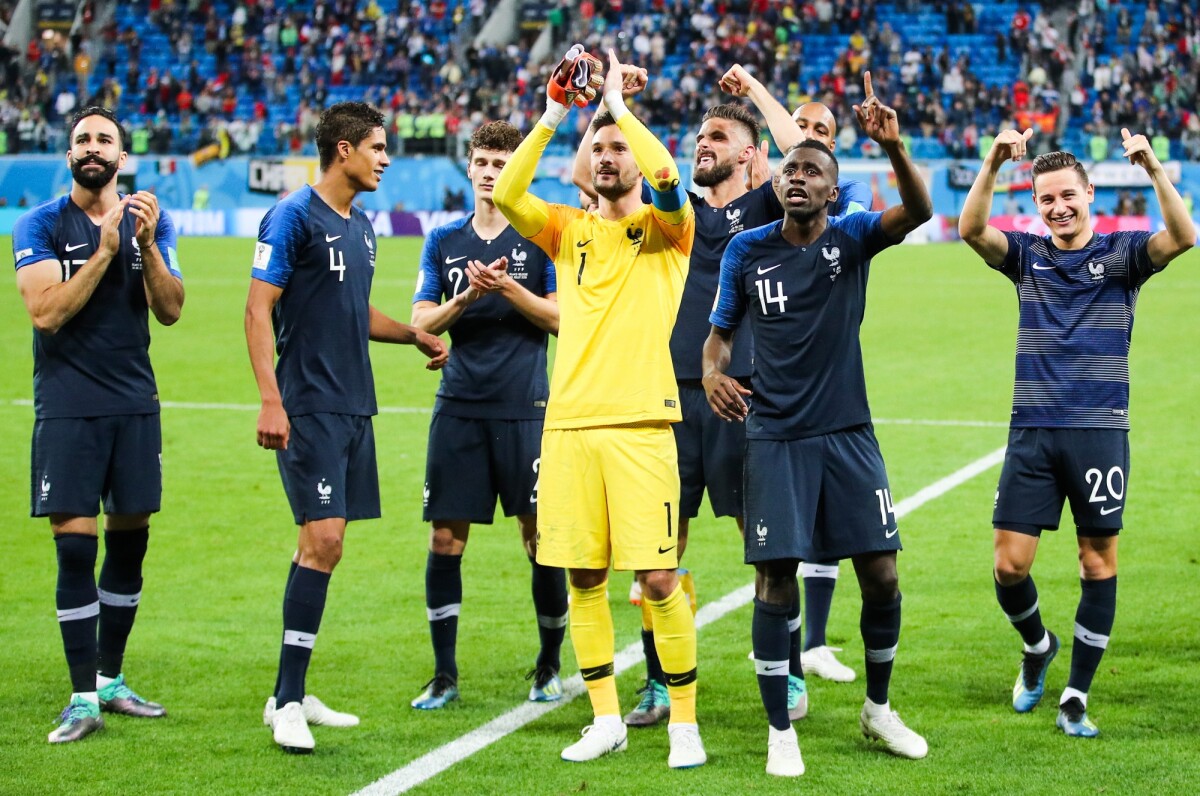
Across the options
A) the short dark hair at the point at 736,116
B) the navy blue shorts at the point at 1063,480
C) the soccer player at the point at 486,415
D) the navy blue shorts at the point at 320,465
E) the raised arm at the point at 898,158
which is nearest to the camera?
the raised arm at the point at 898,158

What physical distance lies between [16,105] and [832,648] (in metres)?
44.2

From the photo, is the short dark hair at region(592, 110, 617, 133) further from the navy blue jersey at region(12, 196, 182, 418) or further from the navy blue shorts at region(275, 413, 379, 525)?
the navy blue jersey at region(12, 196, 182, 418)

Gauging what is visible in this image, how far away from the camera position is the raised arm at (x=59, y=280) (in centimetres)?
583

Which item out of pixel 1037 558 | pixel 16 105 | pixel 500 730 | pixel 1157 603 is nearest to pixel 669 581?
pixel 500 730

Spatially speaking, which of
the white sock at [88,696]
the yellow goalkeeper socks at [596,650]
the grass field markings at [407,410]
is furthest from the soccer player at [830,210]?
the grass field markings at [407,410]

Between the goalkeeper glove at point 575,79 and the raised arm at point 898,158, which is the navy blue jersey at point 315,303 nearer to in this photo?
the goalkeeper glove at point 575,79

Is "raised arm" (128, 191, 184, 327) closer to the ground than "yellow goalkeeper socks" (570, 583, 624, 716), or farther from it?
farther from it

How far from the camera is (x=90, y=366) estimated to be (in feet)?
19.8

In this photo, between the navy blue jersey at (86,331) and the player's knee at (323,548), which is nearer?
the player's knee at (323,548)

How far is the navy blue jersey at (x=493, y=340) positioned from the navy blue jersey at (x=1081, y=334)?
6.62 ft

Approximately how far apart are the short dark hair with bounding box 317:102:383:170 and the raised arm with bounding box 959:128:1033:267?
91.3 inches

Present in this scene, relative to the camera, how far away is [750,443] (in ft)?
18.5

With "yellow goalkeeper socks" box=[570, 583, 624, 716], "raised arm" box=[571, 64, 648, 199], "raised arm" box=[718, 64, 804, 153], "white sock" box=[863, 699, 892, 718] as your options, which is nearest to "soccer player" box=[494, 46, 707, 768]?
"yellow goalkeeper socks" box=[570, 583, 624, 716]

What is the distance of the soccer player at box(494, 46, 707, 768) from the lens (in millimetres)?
5500
